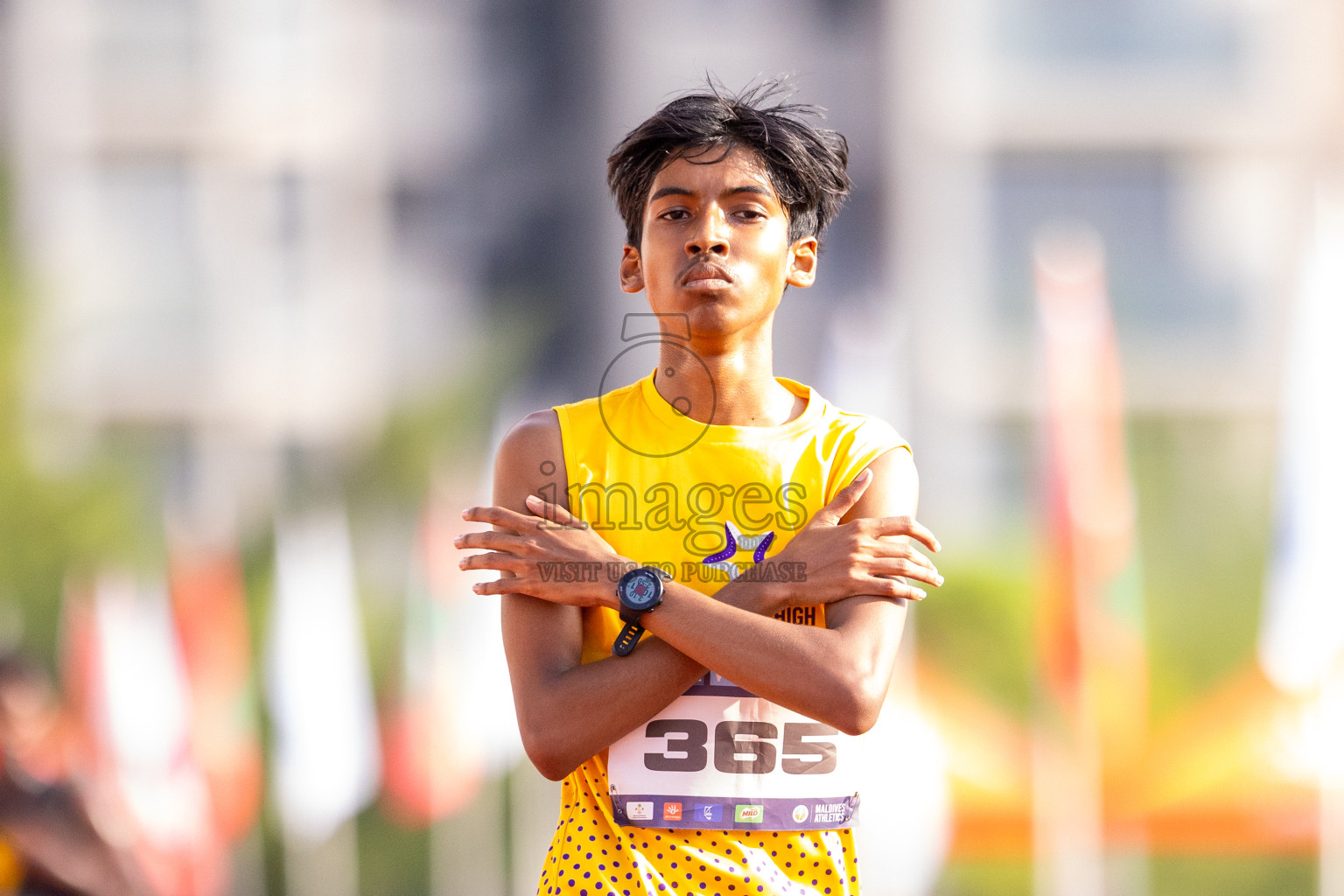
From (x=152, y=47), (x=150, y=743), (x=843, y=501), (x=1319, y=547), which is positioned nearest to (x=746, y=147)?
(x=843, y=501)

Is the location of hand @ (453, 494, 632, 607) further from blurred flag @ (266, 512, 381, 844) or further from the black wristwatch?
blurred flag @ (266, 512, 381, 844)

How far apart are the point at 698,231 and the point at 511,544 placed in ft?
2.15

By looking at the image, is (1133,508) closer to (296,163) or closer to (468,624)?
(468,624)

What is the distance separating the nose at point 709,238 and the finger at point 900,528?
56 cm

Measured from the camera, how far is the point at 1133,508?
16.6 metres

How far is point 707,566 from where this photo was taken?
2701 millimetres

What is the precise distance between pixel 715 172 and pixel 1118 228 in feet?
65.8

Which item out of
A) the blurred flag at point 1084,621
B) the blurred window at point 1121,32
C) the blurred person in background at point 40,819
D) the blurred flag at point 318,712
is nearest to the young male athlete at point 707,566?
the blurred person in background at point 40,819

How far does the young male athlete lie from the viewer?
2.53 metres

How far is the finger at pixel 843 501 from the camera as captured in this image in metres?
2.67

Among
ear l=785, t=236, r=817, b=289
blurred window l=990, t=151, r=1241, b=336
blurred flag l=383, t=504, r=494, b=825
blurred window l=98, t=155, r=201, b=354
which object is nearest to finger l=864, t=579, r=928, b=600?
ear l=785, t=236, r=817, b=289

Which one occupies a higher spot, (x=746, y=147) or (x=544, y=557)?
(x=746, y=147)

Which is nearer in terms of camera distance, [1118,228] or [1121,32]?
[1121,32]

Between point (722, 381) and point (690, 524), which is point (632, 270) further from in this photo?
point (690, 524)
